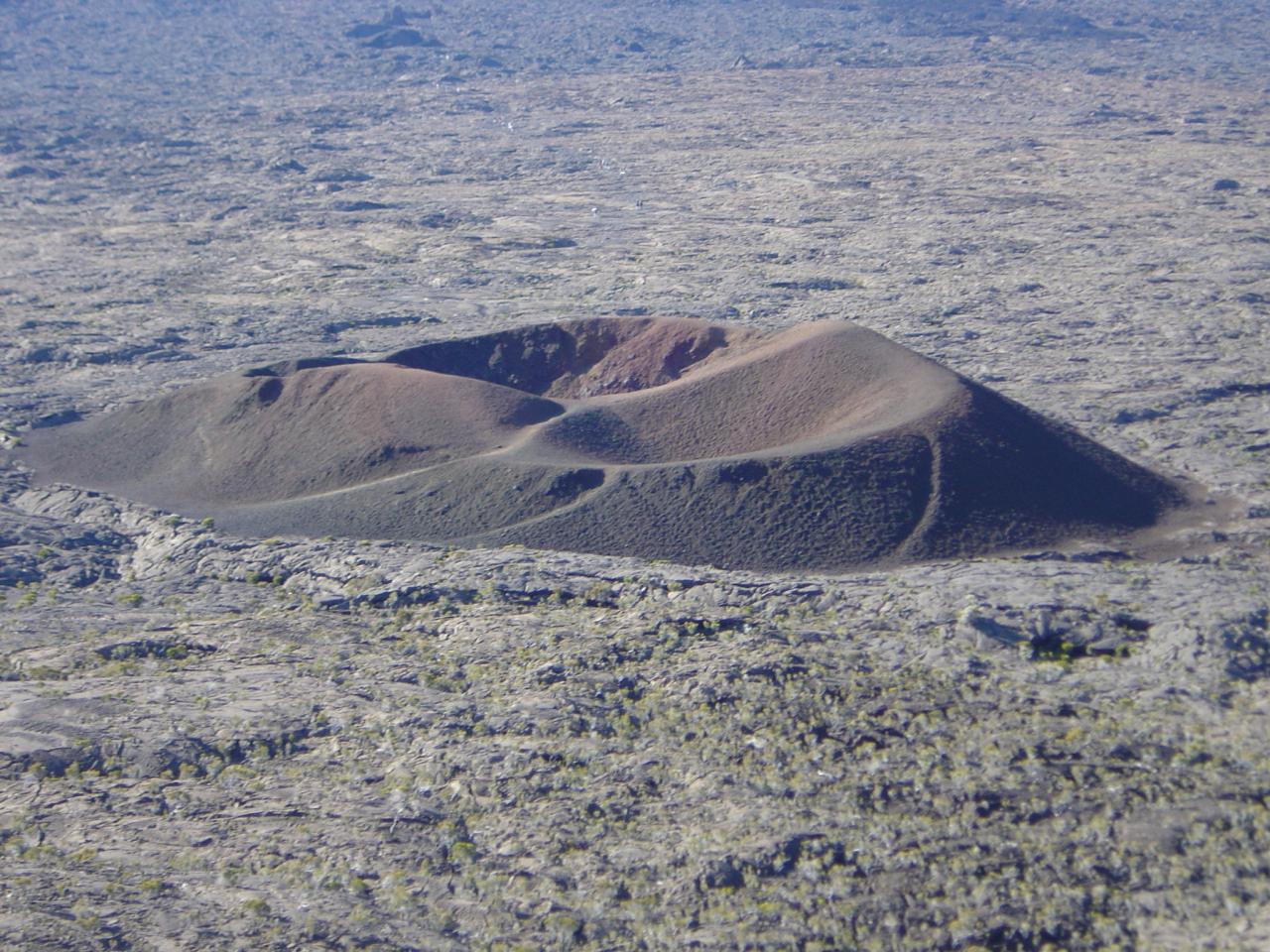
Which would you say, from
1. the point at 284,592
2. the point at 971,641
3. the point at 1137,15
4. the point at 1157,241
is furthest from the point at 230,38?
the point at 971,641

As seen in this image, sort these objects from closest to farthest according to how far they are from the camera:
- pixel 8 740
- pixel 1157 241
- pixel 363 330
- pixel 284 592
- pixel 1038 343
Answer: pixel 8 740, pixel 284 592, pixel 1038 343, pixel 363 330, pixel 1157 241

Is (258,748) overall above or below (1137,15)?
below

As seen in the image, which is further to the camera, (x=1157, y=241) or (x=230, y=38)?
(x=230, y=38)

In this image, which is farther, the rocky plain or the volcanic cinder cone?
the volcanic cinder cone

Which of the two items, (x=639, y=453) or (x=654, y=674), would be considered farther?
(x=639, y=453)

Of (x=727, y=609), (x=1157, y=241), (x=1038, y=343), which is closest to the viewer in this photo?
(x=727, y=609)

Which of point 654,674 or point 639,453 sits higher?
point 639,453

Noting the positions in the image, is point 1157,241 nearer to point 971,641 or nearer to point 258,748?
point 971,641

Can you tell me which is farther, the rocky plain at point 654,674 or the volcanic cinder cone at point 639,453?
the volcanic cinder cone at point 639,453
